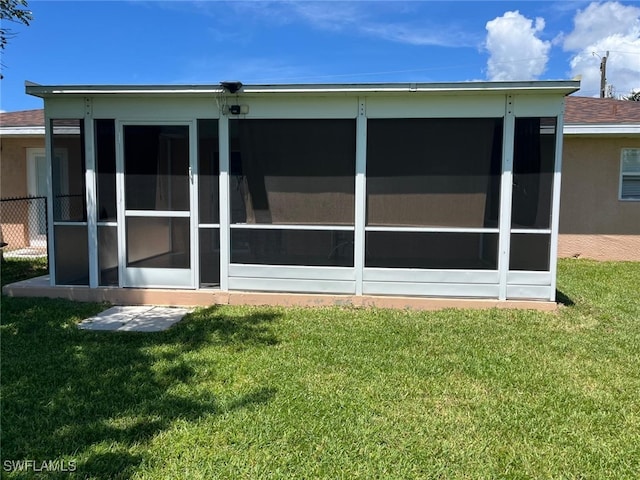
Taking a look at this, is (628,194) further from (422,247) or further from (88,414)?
(88,414)

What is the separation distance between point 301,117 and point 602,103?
9627mm

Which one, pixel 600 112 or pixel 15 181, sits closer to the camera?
pixel 600 112

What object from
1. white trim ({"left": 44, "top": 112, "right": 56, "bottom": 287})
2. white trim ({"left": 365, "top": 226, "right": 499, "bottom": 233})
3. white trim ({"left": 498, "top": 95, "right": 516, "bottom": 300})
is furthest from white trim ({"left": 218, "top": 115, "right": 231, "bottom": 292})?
white trim ({"left": 498, "top": 95, "right": 516, "bottom": 300})

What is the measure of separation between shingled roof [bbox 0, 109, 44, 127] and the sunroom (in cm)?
547

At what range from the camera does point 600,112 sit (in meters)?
11.3

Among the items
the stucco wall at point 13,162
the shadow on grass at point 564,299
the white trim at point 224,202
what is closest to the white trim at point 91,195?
the white trim at point 224,202

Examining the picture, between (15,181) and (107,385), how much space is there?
9752 mm

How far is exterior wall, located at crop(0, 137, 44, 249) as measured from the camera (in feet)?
37.8

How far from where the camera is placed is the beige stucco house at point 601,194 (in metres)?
10.6

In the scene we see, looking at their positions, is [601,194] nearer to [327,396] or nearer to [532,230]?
[532,230]

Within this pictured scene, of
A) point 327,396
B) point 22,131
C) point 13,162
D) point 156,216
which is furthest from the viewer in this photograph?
point 13,162

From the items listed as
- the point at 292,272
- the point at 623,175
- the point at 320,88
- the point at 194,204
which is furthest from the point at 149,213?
the point at 623,175

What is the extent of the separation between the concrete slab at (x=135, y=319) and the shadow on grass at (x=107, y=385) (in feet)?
0.65

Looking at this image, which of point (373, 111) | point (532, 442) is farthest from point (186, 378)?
point (373, 111)
